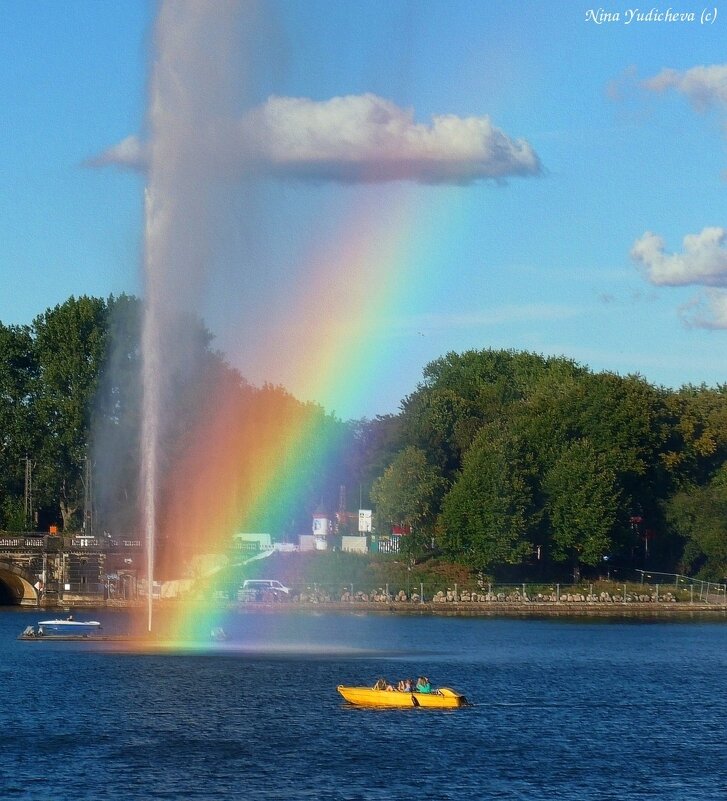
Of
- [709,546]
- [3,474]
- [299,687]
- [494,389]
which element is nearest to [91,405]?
[3,474]

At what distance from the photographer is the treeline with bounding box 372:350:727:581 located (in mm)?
123438

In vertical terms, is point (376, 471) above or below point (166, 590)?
above

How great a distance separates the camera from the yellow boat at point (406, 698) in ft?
206

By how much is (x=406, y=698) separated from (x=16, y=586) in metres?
65.4

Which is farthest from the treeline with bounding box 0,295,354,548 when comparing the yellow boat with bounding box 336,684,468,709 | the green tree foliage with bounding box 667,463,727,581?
the yellow boat with bounding box 336,684,468,709

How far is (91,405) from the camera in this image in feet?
469

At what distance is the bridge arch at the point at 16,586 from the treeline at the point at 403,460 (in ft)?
31.6

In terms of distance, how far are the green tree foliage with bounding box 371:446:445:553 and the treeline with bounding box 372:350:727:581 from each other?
0.12 metres

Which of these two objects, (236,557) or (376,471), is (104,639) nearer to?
(236,557)

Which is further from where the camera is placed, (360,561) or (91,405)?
(91,405)

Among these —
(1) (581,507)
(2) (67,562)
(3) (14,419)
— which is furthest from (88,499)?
(1) (581,507)

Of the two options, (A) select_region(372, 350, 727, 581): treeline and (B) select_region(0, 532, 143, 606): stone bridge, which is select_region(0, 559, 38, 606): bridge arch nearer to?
(B) select_region(0, 532, 143, 606): stone bridge

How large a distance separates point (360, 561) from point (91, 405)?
1246 inches

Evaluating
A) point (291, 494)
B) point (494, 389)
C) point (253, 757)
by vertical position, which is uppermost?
point (494, 389)
